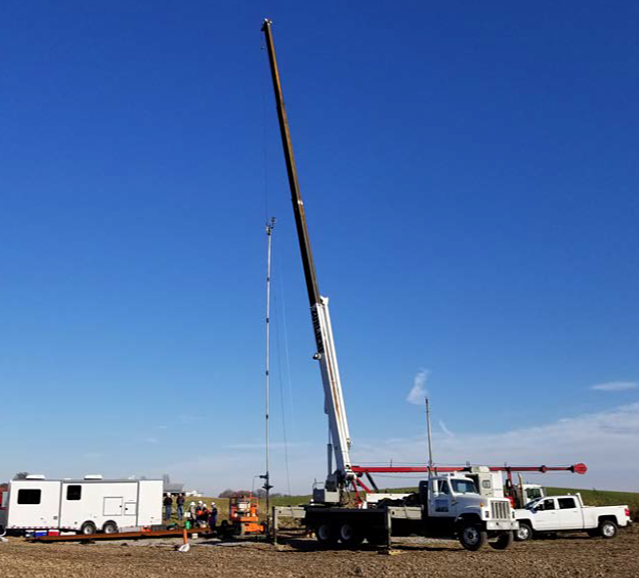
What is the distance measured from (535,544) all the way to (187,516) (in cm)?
1899

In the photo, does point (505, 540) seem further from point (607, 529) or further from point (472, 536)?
point (607, 529)

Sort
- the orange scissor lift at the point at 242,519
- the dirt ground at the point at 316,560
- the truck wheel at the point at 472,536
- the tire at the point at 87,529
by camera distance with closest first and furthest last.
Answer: the dirt ground at the point at 316,560 → the truck wheel at the point at 472,536 → the orange scissor lift at the point at 242,519 → the tire at the point at 87,529

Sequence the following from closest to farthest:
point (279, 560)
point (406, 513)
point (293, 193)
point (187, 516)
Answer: point (279, 560), point (406, 513), point (293, 193), point (187, 516)

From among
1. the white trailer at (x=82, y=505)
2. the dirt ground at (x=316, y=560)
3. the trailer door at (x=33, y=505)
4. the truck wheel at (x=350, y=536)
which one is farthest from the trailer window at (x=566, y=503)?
the trailer door at (x=33, y=505)

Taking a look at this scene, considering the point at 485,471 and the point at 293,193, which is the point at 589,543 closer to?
the point at 485,471

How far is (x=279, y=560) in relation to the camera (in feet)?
79.1

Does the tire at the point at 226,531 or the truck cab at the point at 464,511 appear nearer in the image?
the truck cab at the point at 464,511

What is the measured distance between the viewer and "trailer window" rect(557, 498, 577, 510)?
3116 centimetres

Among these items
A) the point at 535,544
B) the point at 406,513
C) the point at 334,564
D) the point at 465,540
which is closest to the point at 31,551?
the point at 334,564

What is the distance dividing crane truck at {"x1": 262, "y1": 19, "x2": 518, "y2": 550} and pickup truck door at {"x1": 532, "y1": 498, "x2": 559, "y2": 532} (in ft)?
10.1

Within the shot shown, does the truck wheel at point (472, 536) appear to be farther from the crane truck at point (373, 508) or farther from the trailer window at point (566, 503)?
the trailer window at point (566, 503)

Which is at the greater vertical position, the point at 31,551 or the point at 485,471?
the point at 485,471

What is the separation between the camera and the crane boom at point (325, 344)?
29250mm

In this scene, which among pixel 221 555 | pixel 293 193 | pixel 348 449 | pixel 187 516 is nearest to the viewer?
pixel 221 555
